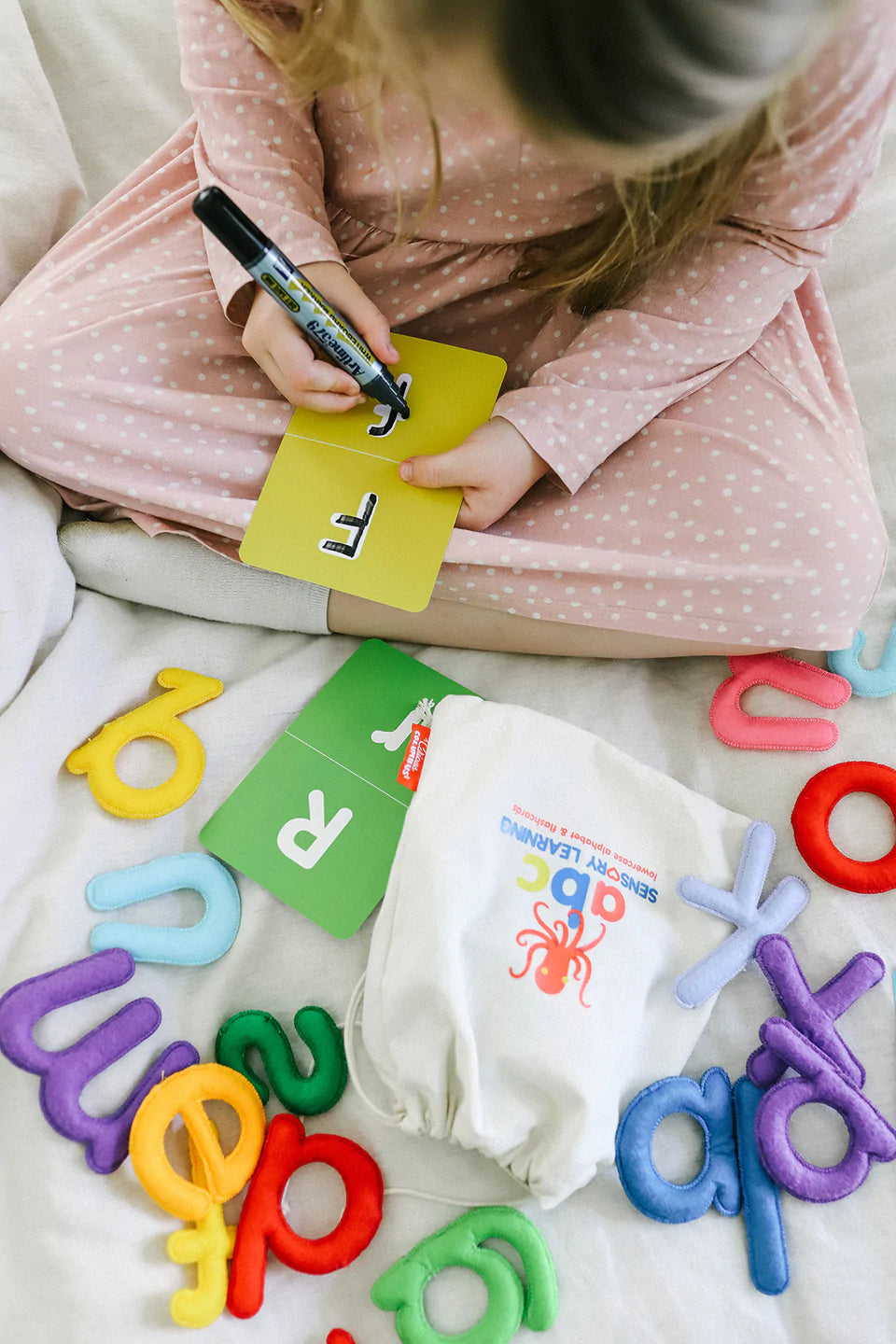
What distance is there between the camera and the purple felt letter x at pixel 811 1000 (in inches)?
23.1

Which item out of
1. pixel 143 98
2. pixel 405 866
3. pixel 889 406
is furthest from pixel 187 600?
pixel 889 406

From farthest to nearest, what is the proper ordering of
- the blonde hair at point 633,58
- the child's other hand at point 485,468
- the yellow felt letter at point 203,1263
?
the child's other hand at point 485,468 → the yellow felt letter at point 203,1263 → the blonde hair at point 633,58

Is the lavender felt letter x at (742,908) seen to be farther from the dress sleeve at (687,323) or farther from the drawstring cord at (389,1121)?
the dress sleeve at (687,323)

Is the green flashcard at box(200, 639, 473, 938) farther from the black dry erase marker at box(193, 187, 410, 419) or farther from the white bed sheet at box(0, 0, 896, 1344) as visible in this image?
the black dry erase marker at box(193, 187, 410, 419)

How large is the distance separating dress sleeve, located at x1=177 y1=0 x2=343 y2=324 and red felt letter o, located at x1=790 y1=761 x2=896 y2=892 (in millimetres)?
513

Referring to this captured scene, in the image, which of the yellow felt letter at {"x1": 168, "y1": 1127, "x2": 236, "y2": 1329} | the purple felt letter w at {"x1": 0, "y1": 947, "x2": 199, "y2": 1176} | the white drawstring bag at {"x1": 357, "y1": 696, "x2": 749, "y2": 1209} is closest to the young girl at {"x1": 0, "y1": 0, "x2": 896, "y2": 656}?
the white drawstring bag at {"x1": 357, "y1": 696, "x2": 749, "y2": 1209}

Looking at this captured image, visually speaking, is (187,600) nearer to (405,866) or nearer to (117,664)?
(117,664)

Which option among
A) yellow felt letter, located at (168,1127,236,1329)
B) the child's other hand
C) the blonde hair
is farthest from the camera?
the child's other hand

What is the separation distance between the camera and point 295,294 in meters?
0.54

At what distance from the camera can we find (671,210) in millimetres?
579

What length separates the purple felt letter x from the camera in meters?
0.59

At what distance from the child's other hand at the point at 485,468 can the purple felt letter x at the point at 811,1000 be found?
347 mm

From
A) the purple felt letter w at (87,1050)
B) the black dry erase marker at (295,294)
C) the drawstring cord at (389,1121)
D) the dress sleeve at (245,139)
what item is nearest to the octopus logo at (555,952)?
the drawstring cord at (389,1121)

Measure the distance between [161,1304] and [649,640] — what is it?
54 centimetres
